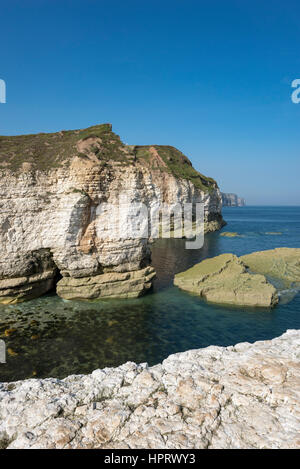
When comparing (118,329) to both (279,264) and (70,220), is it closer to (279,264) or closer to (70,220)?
(70,220)

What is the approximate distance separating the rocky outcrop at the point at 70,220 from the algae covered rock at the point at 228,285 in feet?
14.3

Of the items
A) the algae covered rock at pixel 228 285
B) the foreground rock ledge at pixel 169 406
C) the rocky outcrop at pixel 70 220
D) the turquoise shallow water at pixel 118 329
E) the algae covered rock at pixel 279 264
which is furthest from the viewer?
the algae covered rock at pixel 279 264

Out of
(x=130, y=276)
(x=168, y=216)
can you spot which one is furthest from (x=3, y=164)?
(x=168, y=216)

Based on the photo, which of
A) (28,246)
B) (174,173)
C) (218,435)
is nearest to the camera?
(218,435)

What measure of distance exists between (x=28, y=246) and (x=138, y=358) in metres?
12.8

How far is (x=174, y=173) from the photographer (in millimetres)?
68750

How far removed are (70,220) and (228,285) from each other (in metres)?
14.5

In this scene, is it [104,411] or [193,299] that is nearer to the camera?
[104,411]

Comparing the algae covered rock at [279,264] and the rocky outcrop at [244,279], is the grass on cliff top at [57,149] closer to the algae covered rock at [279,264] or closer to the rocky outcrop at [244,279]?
the rocky outcrop at [244,279]

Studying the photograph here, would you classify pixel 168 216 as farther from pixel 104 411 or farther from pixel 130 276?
pixel 104 411

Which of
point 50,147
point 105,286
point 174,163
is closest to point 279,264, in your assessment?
point 105,286

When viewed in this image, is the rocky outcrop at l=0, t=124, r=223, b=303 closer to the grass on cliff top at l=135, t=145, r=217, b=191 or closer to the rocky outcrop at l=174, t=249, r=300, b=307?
the rocky outcrop at l=174, t=249, r=300, b=307

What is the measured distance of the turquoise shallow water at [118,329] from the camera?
14.2m

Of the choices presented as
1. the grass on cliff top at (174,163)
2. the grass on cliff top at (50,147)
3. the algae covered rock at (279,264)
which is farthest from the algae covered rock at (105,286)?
the grass on cliff top at (174,163)
